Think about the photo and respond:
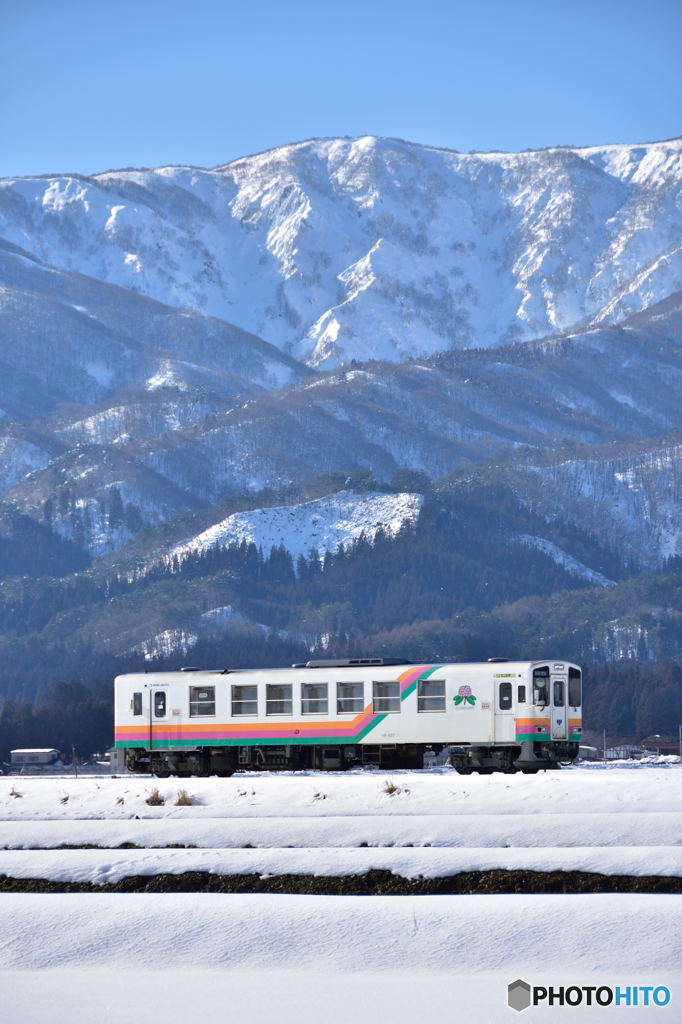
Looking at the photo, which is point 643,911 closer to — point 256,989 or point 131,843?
point 256,989

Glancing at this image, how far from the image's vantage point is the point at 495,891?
32062mm

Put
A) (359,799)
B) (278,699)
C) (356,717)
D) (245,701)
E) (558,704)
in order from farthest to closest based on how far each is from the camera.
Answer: (245,701) → (278,699) → (356,717) → (558,704) → (359,799)

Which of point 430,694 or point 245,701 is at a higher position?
point 430,694

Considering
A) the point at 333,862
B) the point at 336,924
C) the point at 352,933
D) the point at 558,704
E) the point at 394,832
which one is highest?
the point at 558,704

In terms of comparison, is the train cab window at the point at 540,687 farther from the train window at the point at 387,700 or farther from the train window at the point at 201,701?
the train window at the point at 201,701

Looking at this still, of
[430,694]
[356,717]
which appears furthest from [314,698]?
[430,694]

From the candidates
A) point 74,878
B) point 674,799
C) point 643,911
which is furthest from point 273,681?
point 643,911

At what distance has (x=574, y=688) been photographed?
224 feet

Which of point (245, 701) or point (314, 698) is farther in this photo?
point (245, 701)

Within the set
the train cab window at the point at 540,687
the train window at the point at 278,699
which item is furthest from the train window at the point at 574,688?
the train window at the point at 278,699

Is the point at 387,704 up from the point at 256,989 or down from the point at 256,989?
up

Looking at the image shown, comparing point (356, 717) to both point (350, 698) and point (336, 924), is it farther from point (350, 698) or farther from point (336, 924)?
point (336, 924)

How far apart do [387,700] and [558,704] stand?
21.6 feet

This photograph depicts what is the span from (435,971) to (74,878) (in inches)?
374
